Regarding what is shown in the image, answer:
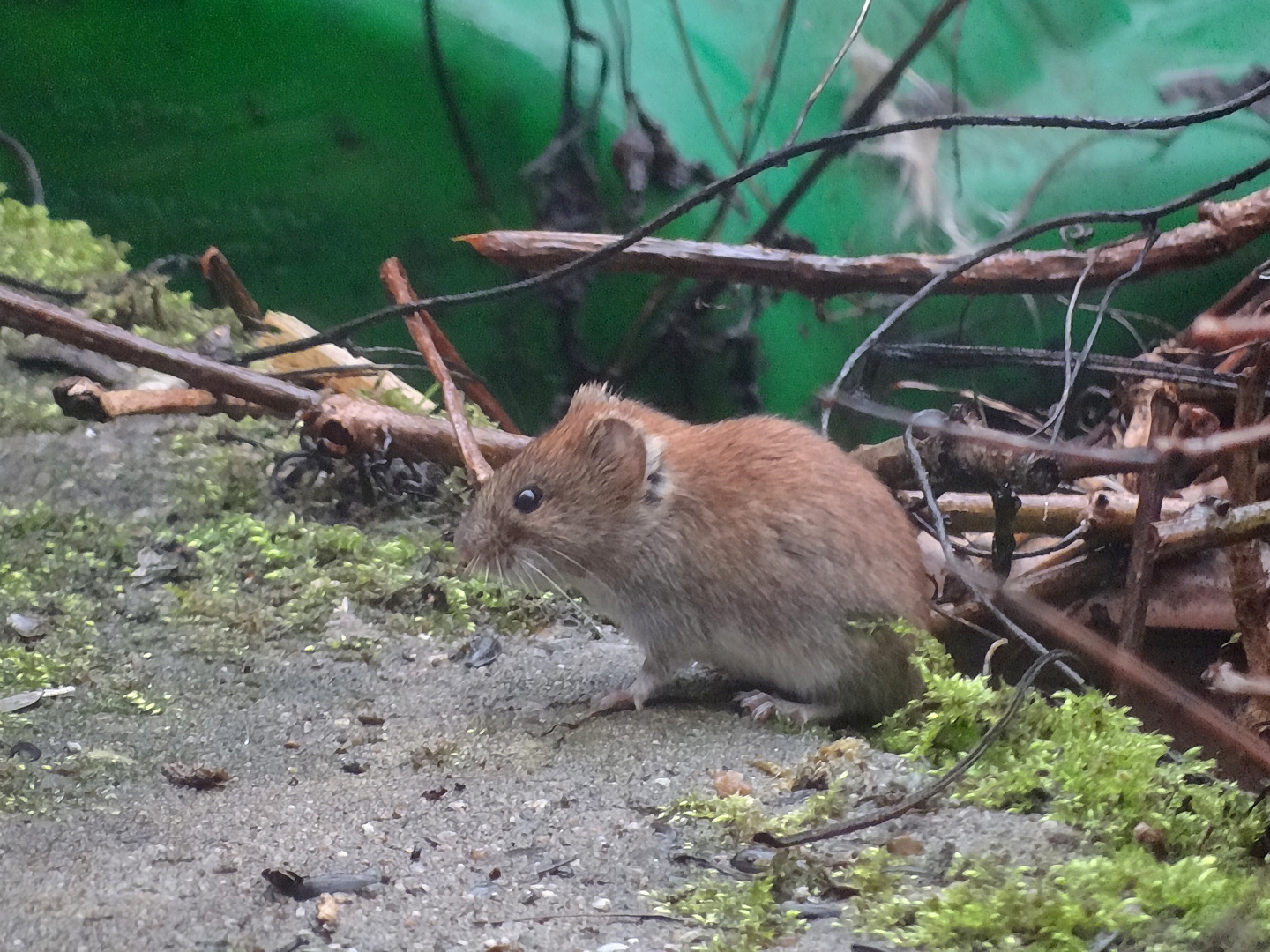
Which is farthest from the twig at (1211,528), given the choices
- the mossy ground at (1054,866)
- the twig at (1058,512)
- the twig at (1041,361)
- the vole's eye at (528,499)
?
the vole's eye at (528,499)

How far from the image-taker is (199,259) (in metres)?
5.15

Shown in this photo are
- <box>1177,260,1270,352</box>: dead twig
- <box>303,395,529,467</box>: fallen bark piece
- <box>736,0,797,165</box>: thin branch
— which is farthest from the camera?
<box>736,0,797,165</box>: thin branch

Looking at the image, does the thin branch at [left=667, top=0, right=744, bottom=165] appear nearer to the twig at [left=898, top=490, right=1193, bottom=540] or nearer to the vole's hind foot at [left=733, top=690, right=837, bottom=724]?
the twig at [left=898, top=490, right=1193, bottom=540]

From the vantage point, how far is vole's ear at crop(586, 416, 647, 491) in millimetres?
2895

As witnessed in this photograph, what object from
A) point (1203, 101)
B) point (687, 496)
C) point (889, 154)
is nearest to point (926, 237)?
point (889, 154)

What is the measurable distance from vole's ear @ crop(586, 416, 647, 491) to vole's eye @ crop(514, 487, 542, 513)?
0.69ft

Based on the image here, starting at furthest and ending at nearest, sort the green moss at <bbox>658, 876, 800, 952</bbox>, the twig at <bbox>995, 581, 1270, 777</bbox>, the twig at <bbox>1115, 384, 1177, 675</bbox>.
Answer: the twig at <bbox>1115, 384, 1177, 675</bbox> → the twig at <bbox>995, 581, 1270, 777</bbox> → the green moss at <bbox>658, 876, 800, 952</bbox>

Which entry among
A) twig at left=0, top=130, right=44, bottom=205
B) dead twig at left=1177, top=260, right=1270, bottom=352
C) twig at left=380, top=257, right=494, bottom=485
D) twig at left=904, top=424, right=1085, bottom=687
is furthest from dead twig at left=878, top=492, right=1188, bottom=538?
twig at left=0, top=130, right=44, bottom=205

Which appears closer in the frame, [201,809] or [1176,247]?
[201,809]

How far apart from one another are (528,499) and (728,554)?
61 cm

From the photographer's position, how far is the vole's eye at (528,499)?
9.78 ft

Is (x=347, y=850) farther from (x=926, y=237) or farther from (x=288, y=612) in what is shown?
(x=926, y=237)

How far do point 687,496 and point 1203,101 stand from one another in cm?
269

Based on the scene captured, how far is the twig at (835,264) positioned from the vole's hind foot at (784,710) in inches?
63.2
